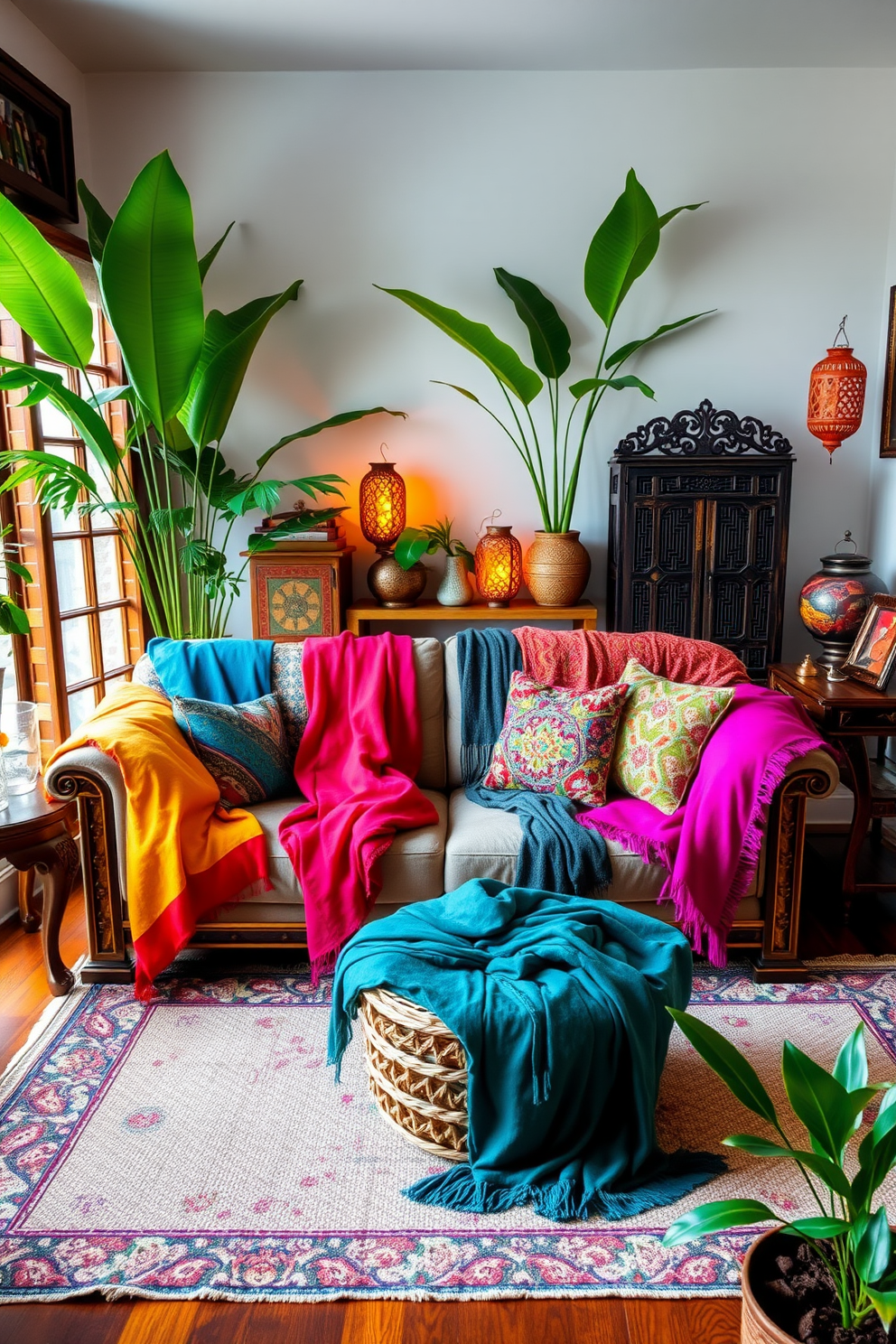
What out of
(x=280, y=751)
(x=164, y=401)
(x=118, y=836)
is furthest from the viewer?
(x=164, y=401)

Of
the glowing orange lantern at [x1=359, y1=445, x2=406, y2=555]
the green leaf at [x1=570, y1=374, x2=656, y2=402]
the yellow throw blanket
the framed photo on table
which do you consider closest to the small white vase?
the glowing orange lantern at [x1=359, y1=445, x2=406, y2=555]

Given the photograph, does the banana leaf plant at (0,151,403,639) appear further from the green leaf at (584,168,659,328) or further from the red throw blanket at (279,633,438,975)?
the green leaf at (584,168,659,328)

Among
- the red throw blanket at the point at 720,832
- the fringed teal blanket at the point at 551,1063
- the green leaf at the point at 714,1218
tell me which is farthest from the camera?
the red throw blanket at the point at 720,832

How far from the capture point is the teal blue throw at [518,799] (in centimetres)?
255

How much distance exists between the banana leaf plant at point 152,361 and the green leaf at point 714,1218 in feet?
8.26

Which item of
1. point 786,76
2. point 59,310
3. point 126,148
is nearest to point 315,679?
point 59,310

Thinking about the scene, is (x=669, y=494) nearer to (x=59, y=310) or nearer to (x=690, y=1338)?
(x=59, y=310)

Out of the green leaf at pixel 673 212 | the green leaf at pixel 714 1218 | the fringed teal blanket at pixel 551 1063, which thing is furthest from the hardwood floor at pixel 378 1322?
the green leaf at pixel 673 212

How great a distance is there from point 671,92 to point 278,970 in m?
3.61

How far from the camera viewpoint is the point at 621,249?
3.62 m

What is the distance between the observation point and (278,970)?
274 centimetres

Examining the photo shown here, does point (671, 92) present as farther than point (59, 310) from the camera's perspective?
Yes

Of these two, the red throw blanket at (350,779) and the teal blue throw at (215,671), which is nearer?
the red throw blanket at (350,779)

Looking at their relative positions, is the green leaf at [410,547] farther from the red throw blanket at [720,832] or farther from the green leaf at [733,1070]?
the green leaf at [733,1070]
